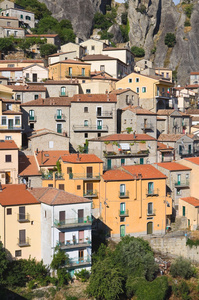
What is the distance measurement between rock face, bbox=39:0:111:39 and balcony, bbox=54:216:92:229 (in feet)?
234

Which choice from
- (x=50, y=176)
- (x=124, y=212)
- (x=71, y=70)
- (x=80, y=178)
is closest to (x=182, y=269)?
(x=124, y=212)

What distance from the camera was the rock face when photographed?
102688 mm

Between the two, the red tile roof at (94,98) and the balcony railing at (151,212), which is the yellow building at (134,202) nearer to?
the balcony railing at (151,212)

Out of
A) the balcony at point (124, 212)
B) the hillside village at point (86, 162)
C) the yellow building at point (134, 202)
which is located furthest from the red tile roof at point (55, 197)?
the balcony at point (124, 212)

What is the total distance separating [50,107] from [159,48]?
2479 inches

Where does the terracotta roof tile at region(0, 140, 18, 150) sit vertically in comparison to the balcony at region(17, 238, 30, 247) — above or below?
above

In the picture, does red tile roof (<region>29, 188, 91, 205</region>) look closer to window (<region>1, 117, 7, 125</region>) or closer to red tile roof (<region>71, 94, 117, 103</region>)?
window (<region>1, 117, 7, 125</region>)

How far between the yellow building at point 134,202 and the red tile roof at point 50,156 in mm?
6682

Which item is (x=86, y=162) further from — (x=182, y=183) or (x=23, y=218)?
(x=182, y=183)

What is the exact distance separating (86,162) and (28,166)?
7.30 m

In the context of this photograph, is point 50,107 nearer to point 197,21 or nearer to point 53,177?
point 53,177

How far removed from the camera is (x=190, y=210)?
46719 mm

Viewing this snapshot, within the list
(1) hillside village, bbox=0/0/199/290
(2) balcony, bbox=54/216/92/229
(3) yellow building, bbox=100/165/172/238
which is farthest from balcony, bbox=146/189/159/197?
(2) balcony, bbox=54/216/92/229

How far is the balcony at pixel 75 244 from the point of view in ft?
118
